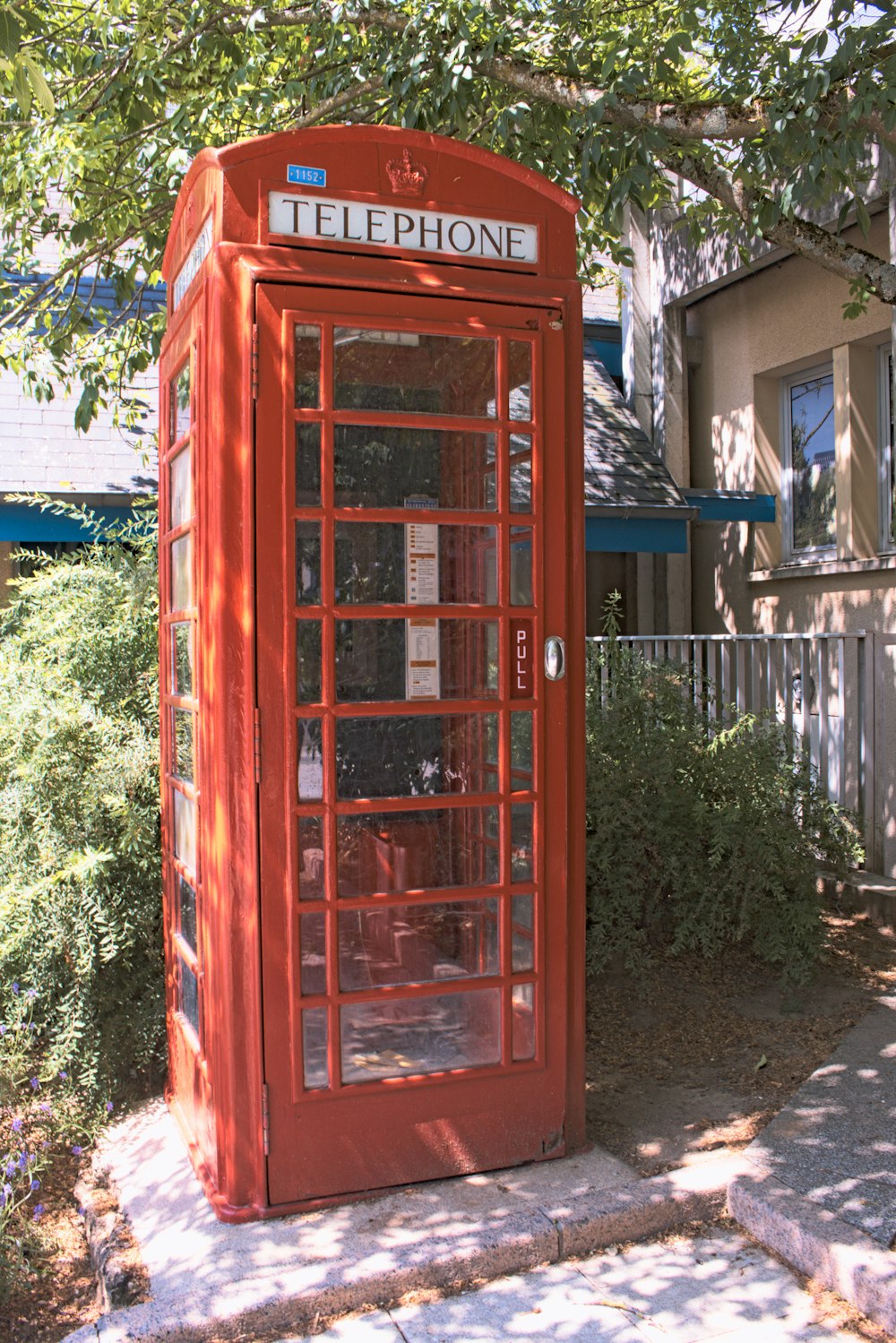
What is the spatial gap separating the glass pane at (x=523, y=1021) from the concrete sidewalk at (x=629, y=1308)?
0.64 metres

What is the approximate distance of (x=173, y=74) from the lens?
19.5ft

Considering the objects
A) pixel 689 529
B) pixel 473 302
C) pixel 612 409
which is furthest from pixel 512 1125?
pixel 612 409

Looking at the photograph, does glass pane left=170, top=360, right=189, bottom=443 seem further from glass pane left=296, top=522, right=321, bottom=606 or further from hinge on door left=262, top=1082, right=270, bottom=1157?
hinge on door left=262, top=1082, right=270, bottom=1157

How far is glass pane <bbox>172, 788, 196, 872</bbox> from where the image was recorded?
3.76 metres

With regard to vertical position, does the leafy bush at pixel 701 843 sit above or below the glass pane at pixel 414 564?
below

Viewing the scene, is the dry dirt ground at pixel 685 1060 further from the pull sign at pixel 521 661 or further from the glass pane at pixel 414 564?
A: the glass pane at pixel 414 564

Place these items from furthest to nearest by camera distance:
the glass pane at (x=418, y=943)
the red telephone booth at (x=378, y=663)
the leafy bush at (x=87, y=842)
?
the leafy bush at (x=87, y=842) → the glass pane at (x=418, y=943) → the red telephone booth at (x=378, y=663)

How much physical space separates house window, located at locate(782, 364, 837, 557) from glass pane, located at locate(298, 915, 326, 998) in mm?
6057

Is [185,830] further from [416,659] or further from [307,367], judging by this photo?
[307,367]

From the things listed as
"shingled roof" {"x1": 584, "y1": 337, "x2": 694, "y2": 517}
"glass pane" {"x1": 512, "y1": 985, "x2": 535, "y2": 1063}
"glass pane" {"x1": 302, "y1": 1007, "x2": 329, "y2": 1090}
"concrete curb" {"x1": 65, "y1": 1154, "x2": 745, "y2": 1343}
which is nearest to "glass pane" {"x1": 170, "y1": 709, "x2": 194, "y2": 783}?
"glass pane" {"x1": 302, "y1": 1007, "x2": 329, "y2": 1090}

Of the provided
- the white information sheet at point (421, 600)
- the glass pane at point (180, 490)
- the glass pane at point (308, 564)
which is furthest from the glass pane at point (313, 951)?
the glass pane at point (180, 490)

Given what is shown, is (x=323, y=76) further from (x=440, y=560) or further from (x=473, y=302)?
(x=440, y=560)

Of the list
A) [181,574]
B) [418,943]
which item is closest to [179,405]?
[181,574]

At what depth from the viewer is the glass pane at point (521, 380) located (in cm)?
360
